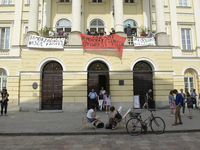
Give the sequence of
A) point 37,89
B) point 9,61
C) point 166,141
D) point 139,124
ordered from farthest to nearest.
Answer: point 9,61 → point 37,89 → point 139,124 → point 166,141

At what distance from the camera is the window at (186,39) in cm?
1792

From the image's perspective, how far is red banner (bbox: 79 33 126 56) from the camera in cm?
1301

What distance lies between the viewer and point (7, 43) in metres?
17.7

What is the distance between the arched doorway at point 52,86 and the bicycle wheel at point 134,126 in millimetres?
8151

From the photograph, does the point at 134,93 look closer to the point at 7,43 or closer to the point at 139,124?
the point at 139,124

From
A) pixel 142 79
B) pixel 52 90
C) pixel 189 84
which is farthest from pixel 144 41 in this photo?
pixel 52 90

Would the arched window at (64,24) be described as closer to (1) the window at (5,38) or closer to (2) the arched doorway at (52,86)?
(2) the arched doorway at (52,86)

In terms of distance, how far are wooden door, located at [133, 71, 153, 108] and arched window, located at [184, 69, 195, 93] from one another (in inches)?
250

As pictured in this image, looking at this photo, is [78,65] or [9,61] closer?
[78,65]

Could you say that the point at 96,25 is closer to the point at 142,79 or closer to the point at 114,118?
the point at 142,79

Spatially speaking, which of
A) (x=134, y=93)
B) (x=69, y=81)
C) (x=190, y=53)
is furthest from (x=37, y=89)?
(x=190, y=53)

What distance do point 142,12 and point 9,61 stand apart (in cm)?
1687

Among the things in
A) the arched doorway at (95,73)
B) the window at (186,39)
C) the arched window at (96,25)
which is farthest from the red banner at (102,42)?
the window at (186,39)

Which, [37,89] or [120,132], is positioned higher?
[37,89]
